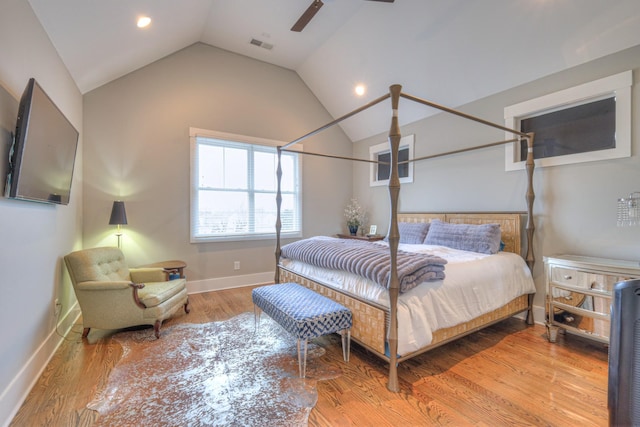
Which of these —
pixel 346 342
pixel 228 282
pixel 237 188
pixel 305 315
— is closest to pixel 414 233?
pixel 346 342

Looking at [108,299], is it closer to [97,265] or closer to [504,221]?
[97,265]

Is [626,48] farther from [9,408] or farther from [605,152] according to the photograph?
[9,408]

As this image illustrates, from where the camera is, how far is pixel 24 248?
1.96 m

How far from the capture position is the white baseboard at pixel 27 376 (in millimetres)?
1676

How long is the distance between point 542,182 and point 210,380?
3.78 m

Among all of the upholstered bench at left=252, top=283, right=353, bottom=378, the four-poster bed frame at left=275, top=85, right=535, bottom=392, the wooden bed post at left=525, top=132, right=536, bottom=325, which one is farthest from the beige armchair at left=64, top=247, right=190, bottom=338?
the wooden bed post at left=525, top=132, right=536, bottom=325

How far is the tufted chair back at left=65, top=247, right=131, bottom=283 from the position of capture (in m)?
2.70

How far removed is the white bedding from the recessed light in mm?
3050

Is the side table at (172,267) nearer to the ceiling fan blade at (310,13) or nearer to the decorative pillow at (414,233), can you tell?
the decorative pillow at (414,233)

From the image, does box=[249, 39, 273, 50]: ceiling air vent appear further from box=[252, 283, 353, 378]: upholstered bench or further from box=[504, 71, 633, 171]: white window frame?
box=[252, 283, 353, 378]: upholstered bench

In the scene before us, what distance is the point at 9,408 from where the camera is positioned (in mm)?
1703

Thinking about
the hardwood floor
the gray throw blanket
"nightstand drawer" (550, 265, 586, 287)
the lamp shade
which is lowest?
the hardwood floor

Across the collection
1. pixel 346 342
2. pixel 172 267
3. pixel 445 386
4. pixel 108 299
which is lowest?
pixel 445 386

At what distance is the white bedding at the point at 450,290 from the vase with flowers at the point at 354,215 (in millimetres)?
2269
